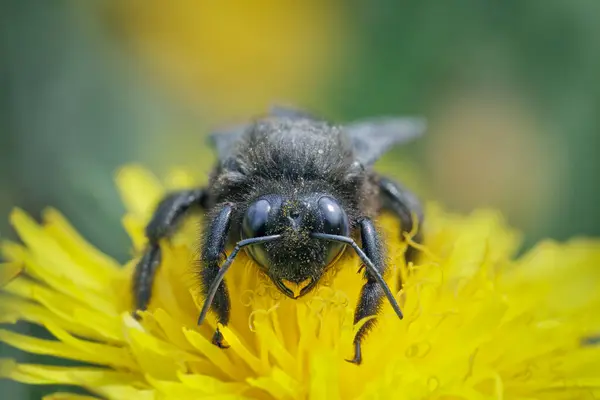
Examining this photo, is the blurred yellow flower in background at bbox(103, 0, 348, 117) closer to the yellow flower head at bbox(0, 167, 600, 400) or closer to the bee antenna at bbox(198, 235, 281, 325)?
the yellow flower head at bbox(0, 167, 600, 400)

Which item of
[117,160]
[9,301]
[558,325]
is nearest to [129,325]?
[9,301]

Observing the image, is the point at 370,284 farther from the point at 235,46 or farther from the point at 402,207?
the point at 235,46

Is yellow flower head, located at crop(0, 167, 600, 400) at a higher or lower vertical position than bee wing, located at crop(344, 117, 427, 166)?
lower

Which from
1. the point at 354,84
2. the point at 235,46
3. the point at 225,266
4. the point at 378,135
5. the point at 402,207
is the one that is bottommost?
the point at 225,266

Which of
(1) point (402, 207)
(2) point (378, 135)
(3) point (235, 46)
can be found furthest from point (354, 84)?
(1) point (402, 207)

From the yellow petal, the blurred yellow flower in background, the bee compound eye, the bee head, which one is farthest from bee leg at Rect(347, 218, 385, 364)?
the blurred yellow flower in background

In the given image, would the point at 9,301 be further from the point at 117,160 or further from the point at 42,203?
the point at 117,160
